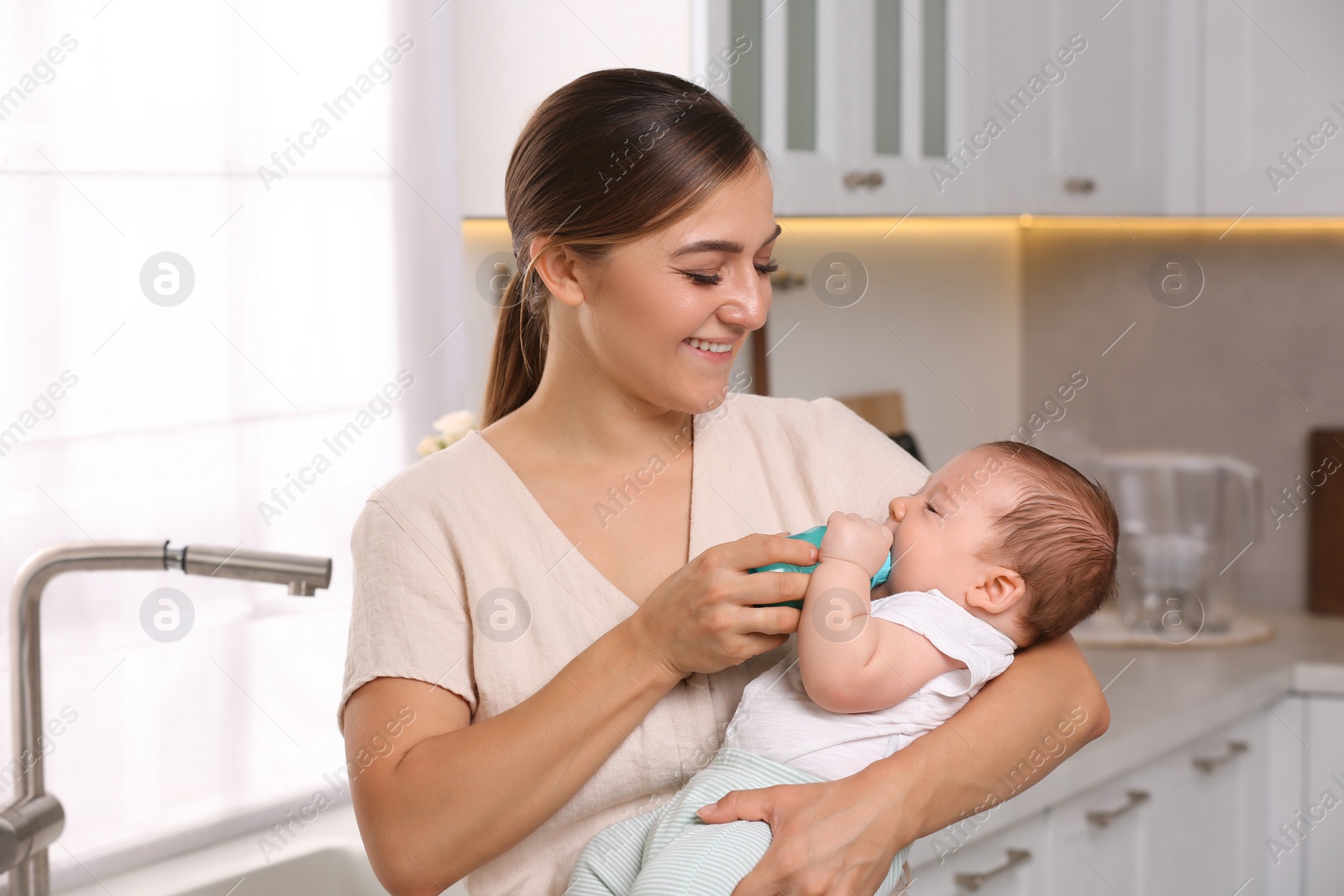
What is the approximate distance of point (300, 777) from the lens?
78.9 inches

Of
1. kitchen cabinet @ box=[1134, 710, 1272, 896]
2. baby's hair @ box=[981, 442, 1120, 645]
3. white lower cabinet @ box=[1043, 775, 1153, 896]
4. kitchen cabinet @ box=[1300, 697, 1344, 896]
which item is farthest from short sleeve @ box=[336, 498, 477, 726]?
kitchen cabinet @ box=[1300, 697, 1344, 896]

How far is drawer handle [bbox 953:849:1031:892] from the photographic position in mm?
1754

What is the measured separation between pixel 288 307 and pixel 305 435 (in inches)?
8.3

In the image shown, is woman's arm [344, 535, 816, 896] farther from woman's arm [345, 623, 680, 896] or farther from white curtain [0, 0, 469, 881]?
white curtain [0, 0, 469, 881]

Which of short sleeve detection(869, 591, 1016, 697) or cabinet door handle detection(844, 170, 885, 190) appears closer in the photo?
short sleeve detection(869, 591, 1016, 697)


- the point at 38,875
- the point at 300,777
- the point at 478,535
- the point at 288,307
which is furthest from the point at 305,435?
the point at 478,535

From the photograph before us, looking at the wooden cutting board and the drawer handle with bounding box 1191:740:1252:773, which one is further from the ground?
the wooden cutting board

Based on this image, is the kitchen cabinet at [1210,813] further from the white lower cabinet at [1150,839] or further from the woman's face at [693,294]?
the woman's face at [693,294]

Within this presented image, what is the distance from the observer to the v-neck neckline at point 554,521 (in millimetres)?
1121

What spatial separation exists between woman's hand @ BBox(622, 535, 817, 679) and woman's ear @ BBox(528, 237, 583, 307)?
298 mm

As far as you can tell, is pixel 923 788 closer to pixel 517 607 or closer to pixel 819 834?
pixel 819 834

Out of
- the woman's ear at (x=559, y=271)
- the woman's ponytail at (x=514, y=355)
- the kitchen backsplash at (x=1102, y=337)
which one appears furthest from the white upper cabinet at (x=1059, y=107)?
the woman's ear at (x=559, y=271)

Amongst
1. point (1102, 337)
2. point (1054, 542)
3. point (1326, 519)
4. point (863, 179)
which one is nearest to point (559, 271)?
point (1054, 542)

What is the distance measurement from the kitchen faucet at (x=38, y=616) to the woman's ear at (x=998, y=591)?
2.17 ft
